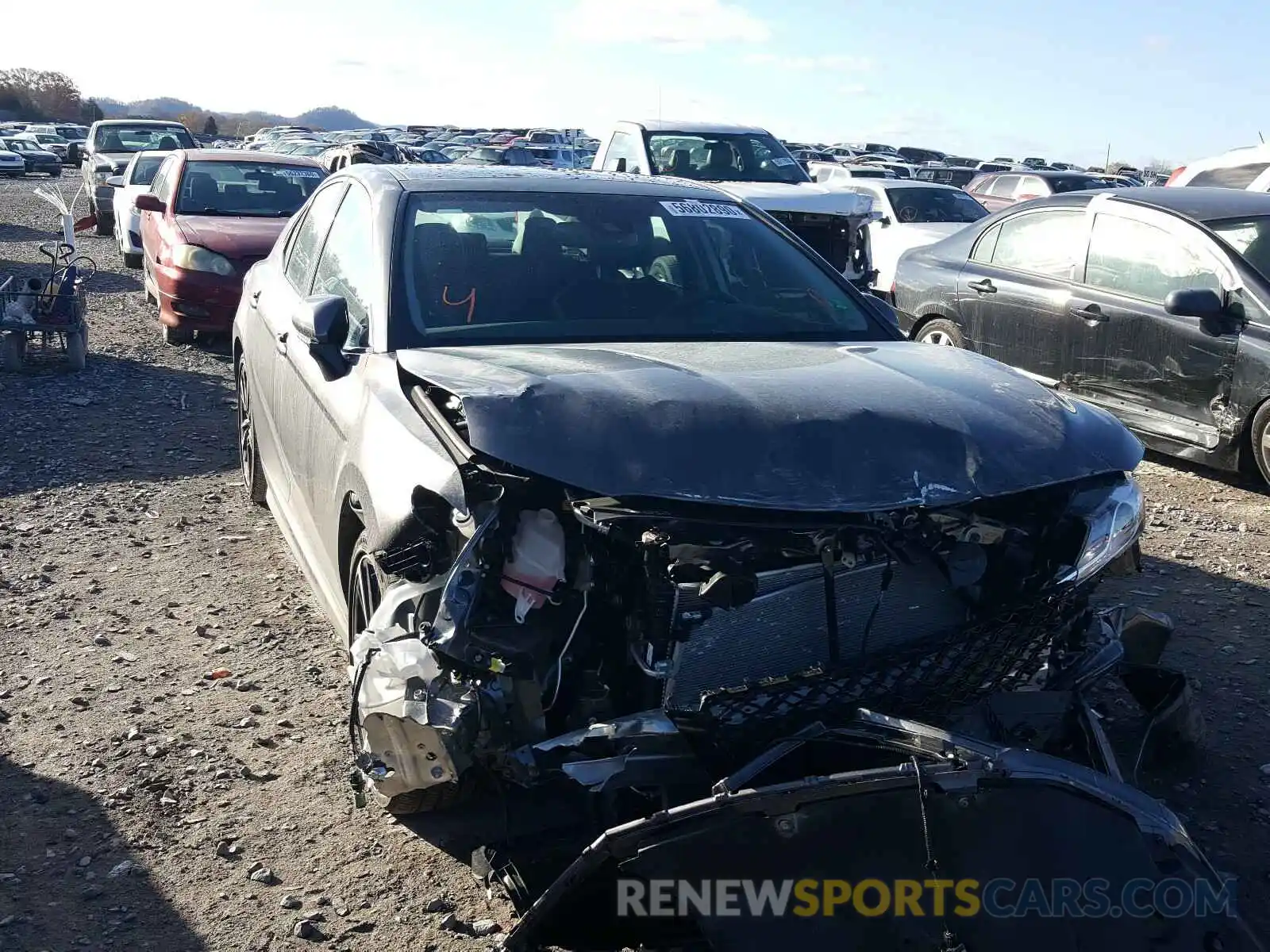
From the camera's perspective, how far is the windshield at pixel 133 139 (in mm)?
22266

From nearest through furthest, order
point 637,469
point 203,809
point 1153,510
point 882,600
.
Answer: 1. point 637,469
2. point 882,600
3. point 203,809
4. point 1153,510

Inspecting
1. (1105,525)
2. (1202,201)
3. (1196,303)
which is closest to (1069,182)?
(1202,201)

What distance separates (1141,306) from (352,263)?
498 cm

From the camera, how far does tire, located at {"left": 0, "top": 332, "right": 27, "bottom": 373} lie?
9734 mm

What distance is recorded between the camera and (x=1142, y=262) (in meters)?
7.47

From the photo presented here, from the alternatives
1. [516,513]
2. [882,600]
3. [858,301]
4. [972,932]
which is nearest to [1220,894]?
[972,932]

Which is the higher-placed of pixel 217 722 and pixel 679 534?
pixel 679 534

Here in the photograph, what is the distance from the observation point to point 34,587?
5.32 metres

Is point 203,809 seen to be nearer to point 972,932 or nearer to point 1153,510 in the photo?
point 972,932

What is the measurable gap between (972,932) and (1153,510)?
4.81m

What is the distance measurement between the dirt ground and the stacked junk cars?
0.35 metres

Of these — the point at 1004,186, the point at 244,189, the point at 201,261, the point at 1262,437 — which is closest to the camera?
the point at 1262,437

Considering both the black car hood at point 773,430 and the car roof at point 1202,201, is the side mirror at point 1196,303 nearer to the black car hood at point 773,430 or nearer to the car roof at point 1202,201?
the car roof at point 1202,201

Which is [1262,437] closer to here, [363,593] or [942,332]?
[942,332]
